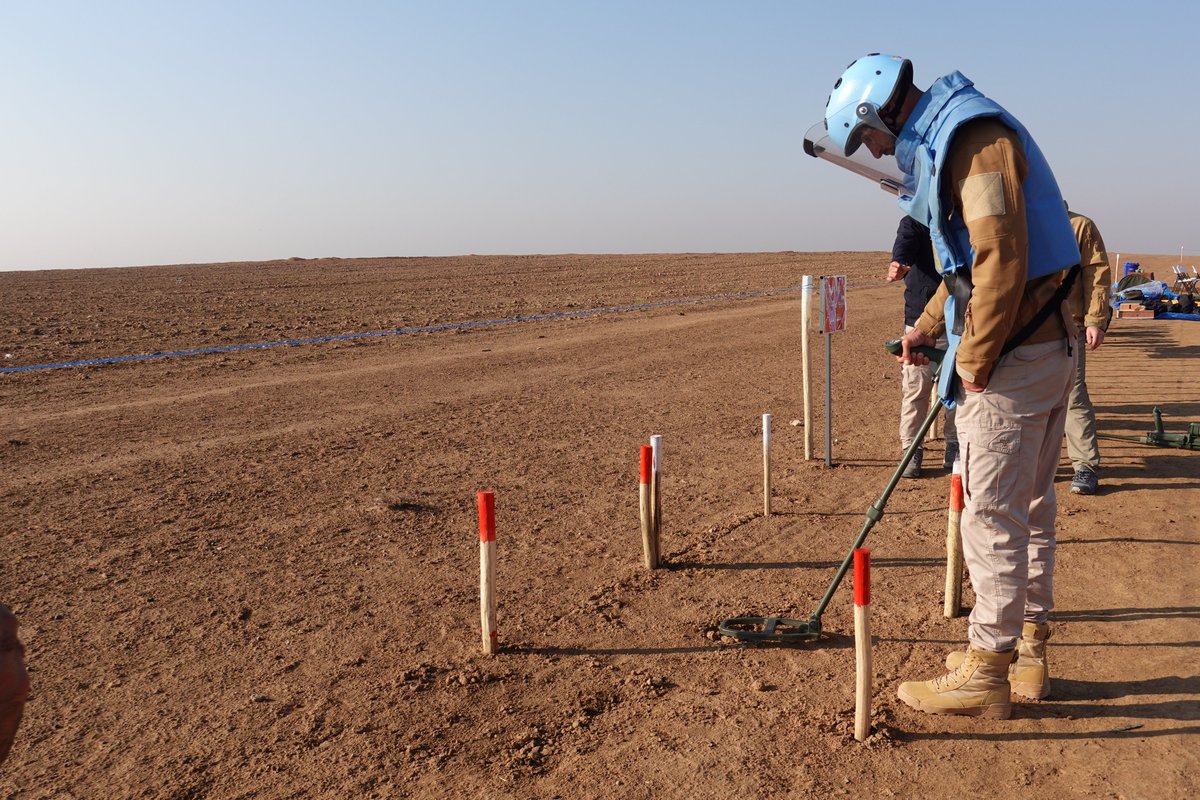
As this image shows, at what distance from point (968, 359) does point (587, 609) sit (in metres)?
2.64

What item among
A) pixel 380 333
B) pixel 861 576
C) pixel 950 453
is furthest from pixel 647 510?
pixel 380 333

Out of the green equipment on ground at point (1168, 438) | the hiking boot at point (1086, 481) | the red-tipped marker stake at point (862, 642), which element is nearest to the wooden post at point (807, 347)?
the hiking boot at point (1086, 481)

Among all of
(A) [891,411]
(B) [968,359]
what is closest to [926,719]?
(B) [968,359]

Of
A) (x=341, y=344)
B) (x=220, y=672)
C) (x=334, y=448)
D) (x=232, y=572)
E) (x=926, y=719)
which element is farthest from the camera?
(x=341, y=344)

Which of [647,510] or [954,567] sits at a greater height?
[647,510]

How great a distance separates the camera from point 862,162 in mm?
4324

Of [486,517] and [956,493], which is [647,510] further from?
[956,493]

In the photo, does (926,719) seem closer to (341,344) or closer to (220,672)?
(220,672)

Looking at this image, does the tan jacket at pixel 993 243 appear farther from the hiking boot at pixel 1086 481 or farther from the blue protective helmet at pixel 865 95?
the hiking boot at pixel 1086 481

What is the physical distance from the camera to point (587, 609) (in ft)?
17.4

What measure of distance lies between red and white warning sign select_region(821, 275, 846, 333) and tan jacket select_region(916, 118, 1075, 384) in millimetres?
4115

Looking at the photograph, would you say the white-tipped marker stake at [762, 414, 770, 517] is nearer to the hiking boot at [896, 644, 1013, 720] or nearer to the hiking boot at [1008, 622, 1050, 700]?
the hiking boot at [1008, 622, 1050, 700]

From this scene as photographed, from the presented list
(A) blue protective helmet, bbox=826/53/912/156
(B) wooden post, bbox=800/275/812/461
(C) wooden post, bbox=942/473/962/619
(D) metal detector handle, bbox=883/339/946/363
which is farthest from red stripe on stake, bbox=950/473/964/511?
(B) wooden post, bbox=800/275/812/461

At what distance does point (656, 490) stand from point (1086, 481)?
383 centimetres
